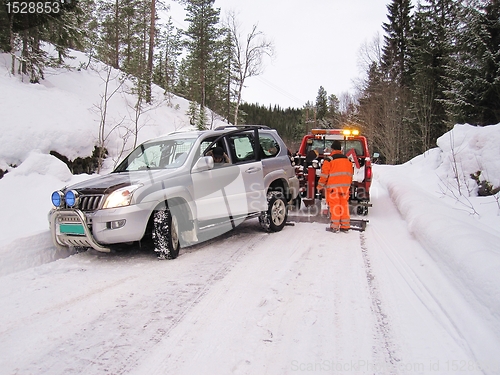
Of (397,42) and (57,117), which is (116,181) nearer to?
(57,117)

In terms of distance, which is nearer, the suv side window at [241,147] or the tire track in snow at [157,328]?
the tire track in snow at [157,328]

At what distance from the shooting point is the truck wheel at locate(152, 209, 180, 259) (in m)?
5.27

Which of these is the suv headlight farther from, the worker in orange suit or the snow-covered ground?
the worker in orange suit

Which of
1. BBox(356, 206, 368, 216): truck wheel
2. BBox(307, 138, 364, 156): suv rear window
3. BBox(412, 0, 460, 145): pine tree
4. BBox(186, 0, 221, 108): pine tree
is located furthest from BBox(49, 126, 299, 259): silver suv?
BBox(186, 0, 221, 108): pine tree

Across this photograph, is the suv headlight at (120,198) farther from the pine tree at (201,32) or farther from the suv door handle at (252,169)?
the pine tree at (201,32)

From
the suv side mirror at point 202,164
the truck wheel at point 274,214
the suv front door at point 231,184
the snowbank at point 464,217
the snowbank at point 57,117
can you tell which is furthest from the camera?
the snowbank at point 57,117

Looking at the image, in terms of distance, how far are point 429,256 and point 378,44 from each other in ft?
128

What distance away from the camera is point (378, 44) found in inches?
1544

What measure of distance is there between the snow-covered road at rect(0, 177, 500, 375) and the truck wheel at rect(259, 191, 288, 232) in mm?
1550

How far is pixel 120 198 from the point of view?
5004 mm

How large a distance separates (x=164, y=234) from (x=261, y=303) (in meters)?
2.05

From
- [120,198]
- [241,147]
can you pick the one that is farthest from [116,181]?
[241,147]

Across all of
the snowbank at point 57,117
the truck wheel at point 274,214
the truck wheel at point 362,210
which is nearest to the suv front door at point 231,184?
the truck wheel at point 274,214

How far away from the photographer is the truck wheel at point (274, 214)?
24.1 feet
